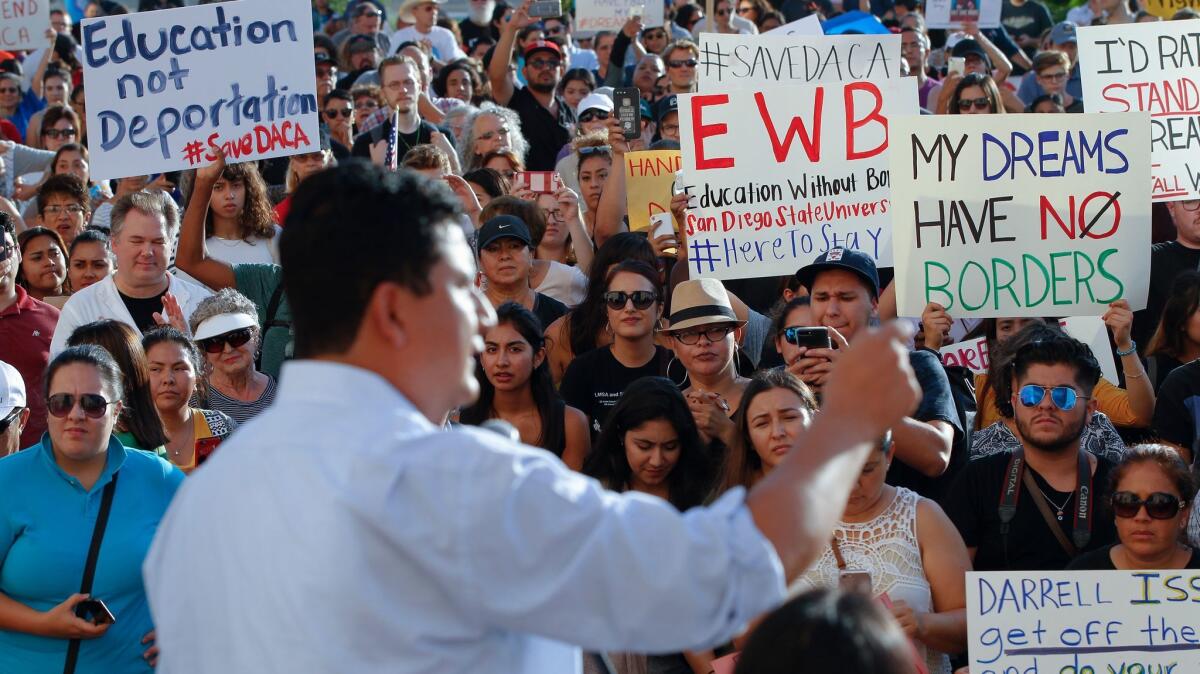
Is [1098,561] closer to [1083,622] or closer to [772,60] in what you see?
[1083,622]

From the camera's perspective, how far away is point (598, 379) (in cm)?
683

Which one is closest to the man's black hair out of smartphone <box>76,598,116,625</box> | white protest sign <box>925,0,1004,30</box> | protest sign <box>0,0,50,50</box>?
smartphone <box>76,598,116,625</box>

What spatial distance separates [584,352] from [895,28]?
8.36m

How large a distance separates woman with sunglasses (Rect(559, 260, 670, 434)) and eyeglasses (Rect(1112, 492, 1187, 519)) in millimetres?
2299

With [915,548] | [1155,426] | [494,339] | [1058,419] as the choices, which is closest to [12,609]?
[494,339]

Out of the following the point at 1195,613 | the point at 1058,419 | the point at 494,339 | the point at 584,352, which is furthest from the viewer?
the point at 584,352

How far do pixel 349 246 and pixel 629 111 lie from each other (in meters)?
7.91

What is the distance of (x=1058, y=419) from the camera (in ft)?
18.3

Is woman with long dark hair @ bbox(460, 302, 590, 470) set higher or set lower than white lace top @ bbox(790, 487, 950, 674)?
higher

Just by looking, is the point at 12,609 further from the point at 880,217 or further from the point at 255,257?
the point at 880,217

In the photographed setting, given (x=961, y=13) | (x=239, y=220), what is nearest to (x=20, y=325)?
(x=239, y=220)

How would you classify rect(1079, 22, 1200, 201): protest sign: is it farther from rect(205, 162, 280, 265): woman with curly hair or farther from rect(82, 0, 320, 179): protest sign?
rect(205, 162, 280, 265): woman with curly hair

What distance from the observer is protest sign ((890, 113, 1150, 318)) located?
6.83 meters

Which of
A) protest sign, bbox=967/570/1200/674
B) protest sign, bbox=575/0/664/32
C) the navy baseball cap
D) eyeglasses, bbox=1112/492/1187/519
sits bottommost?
protest sign, bbox=967/570/1200/674
